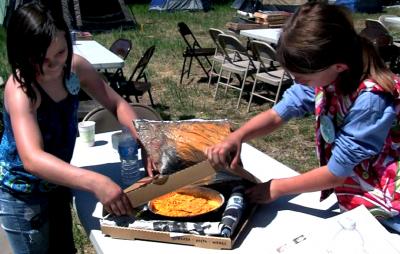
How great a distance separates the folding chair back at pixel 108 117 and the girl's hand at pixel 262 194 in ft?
3.28

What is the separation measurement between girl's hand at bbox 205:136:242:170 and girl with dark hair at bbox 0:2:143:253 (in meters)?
0.29

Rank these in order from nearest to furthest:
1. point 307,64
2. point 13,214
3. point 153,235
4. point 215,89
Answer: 1. point 307,64
2. point 153,235
3. point 13,214
4. point 215,89

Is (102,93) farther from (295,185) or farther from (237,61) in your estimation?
(237,61)

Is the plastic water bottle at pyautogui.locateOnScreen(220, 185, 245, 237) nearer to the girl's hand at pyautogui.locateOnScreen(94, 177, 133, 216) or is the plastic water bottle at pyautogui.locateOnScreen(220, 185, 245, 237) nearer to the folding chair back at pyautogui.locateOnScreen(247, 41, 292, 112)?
the girl's hand at pyautogui.locateOnScreen(94, 177, 133, 216)

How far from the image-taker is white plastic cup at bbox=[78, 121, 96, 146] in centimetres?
219

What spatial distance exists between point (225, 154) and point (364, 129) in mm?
430

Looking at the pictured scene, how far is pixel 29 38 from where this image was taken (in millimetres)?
1497

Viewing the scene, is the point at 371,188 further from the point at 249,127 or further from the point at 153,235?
the point at 153,235

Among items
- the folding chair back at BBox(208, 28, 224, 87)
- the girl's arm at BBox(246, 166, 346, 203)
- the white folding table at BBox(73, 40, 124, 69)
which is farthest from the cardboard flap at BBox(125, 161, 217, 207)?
the folding chair back at BBox(208, 28, 224, 87)

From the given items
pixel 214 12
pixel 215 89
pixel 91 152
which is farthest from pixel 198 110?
pixel 214 12

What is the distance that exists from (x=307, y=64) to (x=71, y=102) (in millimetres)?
812

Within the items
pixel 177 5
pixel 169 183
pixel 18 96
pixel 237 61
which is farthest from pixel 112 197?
pixel 177 5

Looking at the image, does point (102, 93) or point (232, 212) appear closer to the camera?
point (232, 212)

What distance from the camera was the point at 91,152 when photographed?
2.18 m
